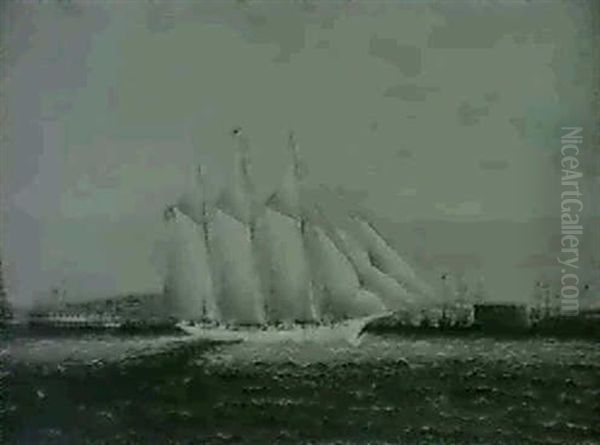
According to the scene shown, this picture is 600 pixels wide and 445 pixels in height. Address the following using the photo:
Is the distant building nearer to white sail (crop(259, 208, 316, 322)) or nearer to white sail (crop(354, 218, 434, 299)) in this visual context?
white sail (crop(354, 218, 434, 299))

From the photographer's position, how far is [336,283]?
5.41 feet

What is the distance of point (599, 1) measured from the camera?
5.27 ft

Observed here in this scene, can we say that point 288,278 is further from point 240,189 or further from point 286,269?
point 240,189

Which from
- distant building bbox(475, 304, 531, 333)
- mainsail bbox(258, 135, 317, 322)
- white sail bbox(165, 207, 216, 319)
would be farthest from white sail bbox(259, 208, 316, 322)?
distant building bbox(475, 304, 531, 333)

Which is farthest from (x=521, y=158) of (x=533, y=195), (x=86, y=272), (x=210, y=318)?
(x=86, y=272)

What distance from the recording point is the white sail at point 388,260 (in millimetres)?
1630

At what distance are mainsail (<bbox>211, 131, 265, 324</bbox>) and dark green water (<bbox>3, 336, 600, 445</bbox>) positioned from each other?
0.19ft

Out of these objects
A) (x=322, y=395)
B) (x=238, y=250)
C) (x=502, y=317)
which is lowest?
(x=322, y=395)

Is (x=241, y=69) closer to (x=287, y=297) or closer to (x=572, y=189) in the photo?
(x=287, y=297)

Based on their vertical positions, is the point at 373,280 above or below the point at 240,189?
below

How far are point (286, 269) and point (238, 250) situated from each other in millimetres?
77

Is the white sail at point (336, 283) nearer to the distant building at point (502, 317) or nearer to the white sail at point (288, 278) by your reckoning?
the white sail at point (288, 278)

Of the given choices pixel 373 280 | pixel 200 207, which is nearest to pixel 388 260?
pixel 373 280

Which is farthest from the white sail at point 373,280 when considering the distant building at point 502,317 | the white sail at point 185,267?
the white sail at point 185,267
